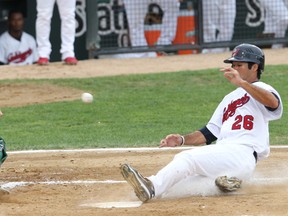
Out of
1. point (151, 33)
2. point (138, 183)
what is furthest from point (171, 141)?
point (151, 33)

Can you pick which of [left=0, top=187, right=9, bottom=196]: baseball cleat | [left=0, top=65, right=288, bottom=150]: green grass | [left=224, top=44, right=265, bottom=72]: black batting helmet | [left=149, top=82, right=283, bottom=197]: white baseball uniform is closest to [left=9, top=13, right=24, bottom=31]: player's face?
[left=0, top=65, right=288, bottom=150]: green grass

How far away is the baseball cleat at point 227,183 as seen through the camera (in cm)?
691

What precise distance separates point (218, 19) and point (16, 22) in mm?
3240

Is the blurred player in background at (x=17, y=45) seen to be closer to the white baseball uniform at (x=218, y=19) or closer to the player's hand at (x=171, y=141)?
the white baseball uniform at (x=218, y=19)

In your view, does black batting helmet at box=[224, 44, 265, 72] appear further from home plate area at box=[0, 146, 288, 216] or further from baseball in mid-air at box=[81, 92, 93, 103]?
baseball in mid-air at box=[81, 92, 93, 103]

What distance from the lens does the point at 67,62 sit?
14.4m

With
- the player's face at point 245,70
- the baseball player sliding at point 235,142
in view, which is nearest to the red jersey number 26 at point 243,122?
the baseball player sliding at point 235,142

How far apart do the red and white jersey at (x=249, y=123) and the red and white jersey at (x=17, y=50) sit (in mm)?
8109

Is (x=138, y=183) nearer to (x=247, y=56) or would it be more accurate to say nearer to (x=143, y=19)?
(x=247, y=56)

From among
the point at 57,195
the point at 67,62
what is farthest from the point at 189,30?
the point at 57,195

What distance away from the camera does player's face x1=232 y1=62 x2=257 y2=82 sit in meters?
7.18

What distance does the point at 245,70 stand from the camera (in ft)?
23.6

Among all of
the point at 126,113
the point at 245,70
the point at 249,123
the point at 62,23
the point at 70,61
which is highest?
the point at 245,70

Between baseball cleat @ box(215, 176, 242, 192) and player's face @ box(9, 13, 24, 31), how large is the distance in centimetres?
874
